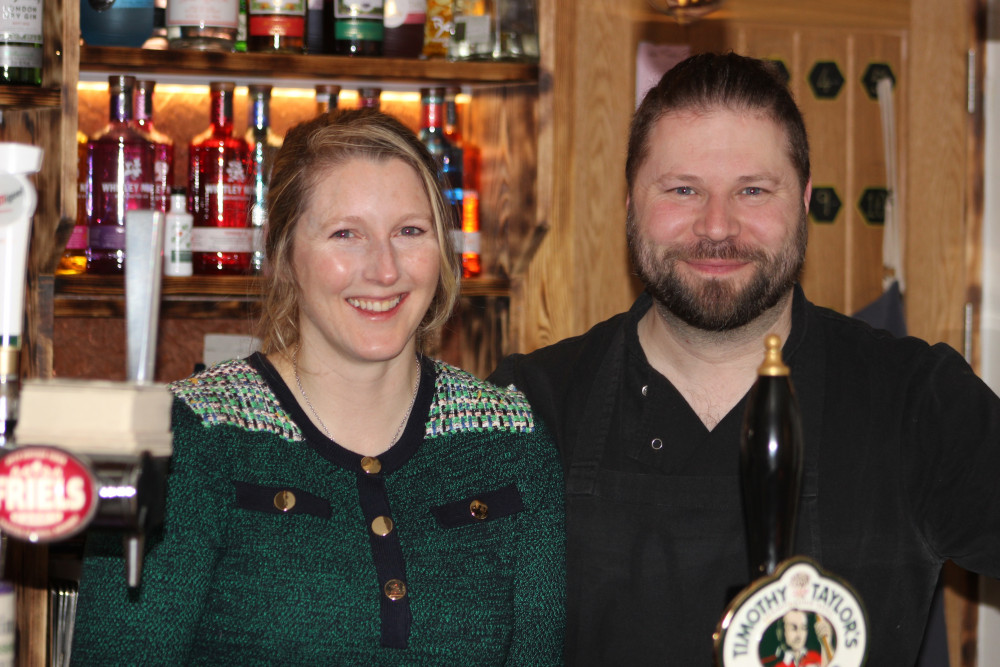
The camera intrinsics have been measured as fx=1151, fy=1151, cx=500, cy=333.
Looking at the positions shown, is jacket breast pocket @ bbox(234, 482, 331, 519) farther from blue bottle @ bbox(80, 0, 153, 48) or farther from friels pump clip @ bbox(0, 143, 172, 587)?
blue bottle @ bbox(80, 0, 153, 48)

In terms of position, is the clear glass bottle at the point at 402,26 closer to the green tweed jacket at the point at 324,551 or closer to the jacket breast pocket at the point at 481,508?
the green tweed jacket at the point at 324,551

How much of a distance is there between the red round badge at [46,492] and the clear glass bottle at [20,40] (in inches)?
48.4

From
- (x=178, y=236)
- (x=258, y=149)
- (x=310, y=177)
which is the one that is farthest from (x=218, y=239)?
(x=310, y=177)

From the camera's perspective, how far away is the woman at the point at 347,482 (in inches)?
47.9

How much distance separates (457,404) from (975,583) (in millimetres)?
1534

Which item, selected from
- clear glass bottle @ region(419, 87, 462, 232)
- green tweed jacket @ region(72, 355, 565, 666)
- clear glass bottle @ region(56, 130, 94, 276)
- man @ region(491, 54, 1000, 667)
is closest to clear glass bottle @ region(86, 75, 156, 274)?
clear glass bottle @ region(56, 130, 94, 276)

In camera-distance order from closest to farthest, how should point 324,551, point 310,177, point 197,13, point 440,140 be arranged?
point 324,551
point 310,177
point 197,13
point 440,140

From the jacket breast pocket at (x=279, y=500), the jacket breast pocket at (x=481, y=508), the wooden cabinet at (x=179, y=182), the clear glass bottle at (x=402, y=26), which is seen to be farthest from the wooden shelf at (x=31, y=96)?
the jacket breast pocket at (x=481, y=508)

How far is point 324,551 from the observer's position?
1.26 meters

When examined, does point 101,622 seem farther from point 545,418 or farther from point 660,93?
point 660,93

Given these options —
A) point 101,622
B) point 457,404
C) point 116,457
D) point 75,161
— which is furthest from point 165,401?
point 75,161

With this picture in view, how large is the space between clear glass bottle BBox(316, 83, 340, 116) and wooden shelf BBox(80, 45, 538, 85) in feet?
0.14

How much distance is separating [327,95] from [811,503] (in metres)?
1.12

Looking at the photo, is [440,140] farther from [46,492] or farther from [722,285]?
[46,492]
